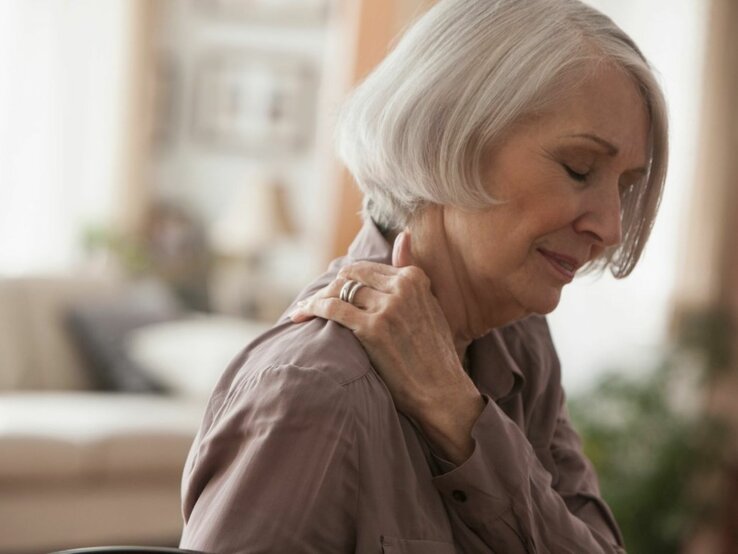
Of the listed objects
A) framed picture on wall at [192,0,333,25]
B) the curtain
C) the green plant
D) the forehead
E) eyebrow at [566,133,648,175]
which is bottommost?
the green plant

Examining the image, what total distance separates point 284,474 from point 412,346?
0.23m

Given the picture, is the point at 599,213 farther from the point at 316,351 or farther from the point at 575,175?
the point at 316,351

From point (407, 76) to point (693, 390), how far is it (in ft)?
12.3

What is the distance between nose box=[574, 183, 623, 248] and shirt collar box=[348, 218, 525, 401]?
0.22 metres

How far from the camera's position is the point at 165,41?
613 cm

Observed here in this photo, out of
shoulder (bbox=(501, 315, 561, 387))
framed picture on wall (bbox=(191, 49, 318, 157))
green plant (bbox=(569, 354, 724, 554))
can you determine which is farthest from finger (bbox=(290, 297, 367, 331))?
framed picture on wall (bbox=(191, 49, 318, 157))

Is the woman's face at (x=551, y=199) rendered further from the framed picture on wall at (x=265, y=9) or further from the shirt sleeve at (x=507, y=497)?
the framed picture on wall at (x=265, y=9)

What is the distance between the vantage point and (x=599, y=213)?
4.24 feet

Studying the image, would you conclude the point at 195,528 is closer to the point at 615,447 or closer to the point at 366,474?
the point at 366,474

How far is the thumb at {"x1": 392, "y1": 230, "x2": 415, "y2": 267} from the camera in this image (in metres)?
1.30

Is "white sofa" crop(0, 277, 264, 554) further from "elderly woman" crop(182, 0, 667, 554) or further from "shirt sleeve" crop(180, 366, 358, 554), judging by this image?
"shirt sleeve" crop(180, 366, 358, 554)

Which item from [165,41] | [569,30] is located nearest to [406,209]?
[569,30]

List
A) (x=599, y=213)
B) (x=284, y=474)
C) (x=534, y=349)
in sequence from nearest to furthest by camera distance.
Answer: (x=284, y=474) → (x=599, y=213) → (x=534, y=349)

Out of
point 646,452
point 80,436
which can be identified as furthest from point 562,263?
point 646,452
